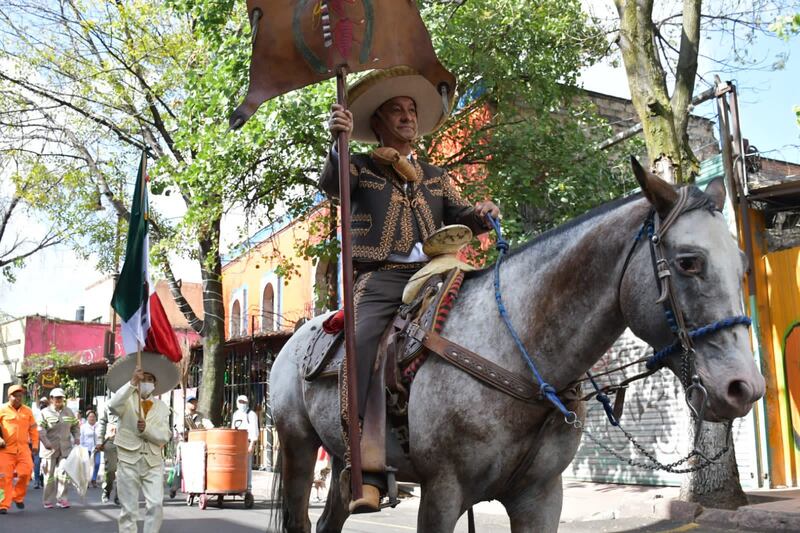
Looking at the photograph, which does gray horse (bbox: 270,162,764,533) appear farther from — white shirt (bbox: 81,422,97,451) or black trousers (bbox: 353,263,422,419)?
white shirt (bbox: 81,422,97,451)

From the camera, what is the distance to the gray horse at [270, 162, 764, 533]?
290cm

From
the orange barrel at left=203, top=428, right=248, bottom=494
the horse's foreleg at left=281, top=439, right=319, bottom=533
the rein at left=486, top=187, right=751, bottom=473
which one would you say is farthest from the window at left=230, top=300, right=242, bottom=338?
the rein at left=486, top=187, right=751, bottom=473

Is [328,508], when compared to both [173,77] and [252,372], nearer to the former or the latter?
[173,77]

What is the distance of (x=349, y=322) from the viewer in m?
3.57

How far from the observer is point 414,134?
14.4 ft

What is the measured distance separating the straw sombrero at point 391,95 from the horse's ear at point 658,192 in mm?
1578

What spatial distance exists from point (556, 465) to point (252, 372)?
1960 centimetres

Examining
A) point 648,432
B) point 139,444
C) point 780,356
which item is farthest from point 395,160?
point 648,432

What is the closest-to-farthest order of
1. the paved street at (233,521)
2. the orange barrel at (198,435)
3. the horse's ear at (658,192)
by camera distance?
the horse's ear at (658,192)
the paved street at (233,521)
the orange barrel at (198,435)

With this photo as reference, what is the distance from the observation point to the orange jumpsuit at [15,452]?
Answer: 1273cm

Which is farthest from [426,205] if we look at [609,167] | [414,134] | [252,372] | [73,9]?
[252,372]

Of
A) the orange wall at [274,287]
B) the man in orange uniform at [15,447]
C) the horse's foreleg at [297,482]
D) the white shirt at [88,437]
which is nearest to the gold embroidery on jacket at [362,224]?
the horse's foreleg at [297,482]

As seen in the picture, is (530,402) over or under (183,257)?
under

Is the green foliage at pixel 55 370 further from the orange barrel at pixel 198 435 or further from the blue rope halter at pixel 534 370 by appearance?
the blue rope halter at pixel 534 370
